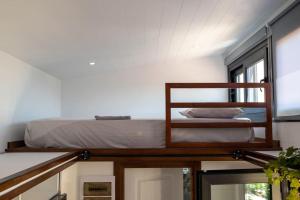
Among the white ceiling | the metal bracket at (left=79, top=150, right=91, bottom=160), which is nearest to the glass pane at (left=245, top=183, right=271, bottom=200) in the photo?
the metal bracket at (left=79, top=150, right=91, bottom=160)

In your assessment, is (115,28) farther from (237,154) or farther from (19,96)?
(237,154)

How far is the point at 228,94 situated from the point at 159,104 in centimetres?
111

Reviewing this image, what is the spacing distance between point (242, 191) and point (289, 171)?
1.49 m

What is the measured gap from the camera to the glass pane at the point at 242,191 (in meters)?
2.57

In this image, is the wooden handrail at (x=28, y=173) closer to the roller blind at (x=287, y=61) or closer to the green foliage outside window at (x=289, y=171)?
the green foliage outside window at (x=289, y=171)

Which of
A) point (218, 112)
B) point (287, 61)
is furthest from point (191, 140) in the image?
point (287, 61)

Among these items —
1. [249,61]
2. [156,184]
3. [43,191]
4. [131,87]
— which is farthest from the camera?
[131,87]

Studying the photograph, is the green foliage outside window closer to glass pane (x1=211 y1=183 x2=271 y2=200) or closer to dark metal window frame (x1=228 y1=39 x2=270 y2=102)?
glass pane (x1=211 y1=183 x2=271 y2=200)

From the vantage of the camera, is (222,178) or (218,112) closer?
(222,178)

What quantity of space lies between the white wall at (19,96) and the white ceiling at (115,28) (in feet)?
0.39

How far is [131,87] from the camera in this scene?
467cm

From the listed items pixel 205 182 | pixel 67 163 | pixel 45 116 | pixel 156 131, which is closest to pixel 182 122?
pixel 156 131

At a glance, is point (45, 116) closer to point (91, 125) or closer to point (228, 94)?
point (91, 125)

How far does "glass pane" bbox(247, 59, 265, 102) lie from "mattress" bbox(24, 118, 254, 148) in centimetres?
101
